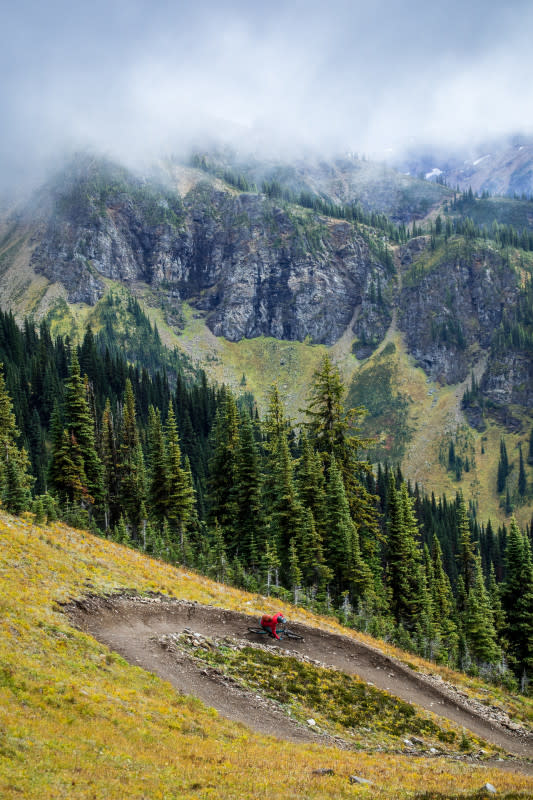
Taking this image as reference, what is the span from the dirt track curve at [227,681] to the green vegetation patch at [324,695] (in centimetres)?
105

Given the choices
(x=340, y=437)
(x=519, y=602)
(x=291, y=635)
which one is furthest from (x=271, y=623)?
(x=519, y=602)

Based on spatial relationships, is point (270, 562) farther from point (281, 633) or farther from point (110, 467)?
point (110, 467)

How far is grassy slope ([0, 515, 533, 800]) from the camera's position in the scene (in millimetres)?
10383

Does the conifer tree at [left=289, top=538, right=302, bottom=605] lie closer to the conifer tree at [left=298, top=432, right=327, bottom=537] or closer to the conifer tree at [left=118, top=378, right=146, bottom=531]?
the conifer tree at [left=298, top=432, right=327, bottom=537]

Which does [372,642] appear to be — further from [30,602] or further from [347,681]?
[30,602]

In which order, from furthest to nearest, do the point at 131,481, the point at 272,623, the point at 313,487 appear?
the point at 131,481, the point at 313,487, the point at 272,623

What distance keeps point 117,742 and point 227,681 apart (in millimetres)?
7882

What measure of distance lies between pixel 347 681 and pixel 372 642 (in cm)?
862

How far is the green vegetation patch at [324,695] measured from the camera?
1941 centimetres

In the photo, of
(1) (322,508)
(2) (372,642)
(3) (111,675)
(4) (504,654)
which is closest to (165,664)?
(3) (111,675)

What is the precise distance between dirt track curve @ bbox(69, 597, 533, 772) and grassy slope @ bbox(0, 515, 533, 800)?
1.21m

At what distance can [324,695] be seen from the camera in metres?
20.6

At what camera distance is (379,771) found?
14672mm

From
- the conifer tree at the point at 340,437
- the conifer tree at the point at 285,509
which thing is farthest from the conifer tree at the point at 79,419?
the conifer tree at the point at 340,437
